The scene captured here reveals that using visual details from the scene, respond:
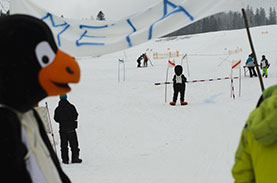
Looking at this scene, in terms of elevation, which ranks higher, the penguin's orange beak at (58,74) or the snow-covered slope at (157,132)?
the penguin's orange beak at (58,74)

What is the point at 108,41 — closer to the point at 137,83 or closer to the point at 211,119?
the point at 211,119

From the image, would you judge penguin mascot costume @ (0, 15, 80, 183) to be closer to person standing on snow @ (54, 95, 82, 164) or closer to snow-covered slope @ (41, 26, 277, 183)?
snow-covered slope @ (41, 26, 277, 183)

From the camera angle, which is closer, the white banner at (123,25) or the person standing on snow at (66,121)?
the white banner at (123,25)

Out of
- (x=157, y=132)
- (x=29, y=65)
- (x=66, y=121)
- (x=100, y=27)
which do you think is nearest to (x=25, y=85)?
(x=29, y=65)

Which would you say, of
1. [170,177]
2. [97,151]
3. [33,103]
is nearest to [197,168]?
[170,177]

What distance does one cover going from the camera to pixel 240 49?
99.2 ft

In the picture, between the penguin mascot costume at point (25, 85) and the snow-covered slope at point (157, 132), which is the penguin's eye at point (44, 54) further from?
the snow-covered slope at point (157, 132)

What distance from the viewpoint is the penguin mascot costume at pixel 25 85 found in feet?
4.94

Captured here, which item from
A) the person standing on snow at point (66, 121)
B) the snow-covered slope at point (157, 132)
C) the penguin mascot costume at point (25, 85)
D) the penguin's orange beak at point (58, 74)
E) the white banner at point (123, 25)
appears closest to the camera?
the penguin mascot costume at point (25, 85)

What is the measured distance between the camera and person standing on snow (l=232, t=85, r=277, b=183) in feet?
5.21

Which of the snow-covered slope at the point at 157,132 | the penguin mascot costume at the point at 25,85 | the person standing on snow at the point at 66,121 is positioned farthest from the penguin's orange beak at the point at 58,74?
the person standing on snow at the point at 66,121

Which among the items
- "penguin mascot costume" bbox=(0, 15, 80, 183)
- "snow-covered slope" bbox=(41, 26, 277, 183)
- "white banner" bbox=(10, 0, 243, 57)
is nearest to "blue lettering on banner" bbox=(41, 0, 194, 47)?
"white banner" bbox=(10, 0, 243, 57)

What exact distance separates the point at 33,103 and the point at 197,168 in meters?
3.99

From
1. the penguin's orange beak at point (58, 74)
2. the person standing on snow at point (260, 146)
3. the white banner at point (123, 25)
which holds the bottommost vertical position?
the person standing on snow at point (260, 146)
